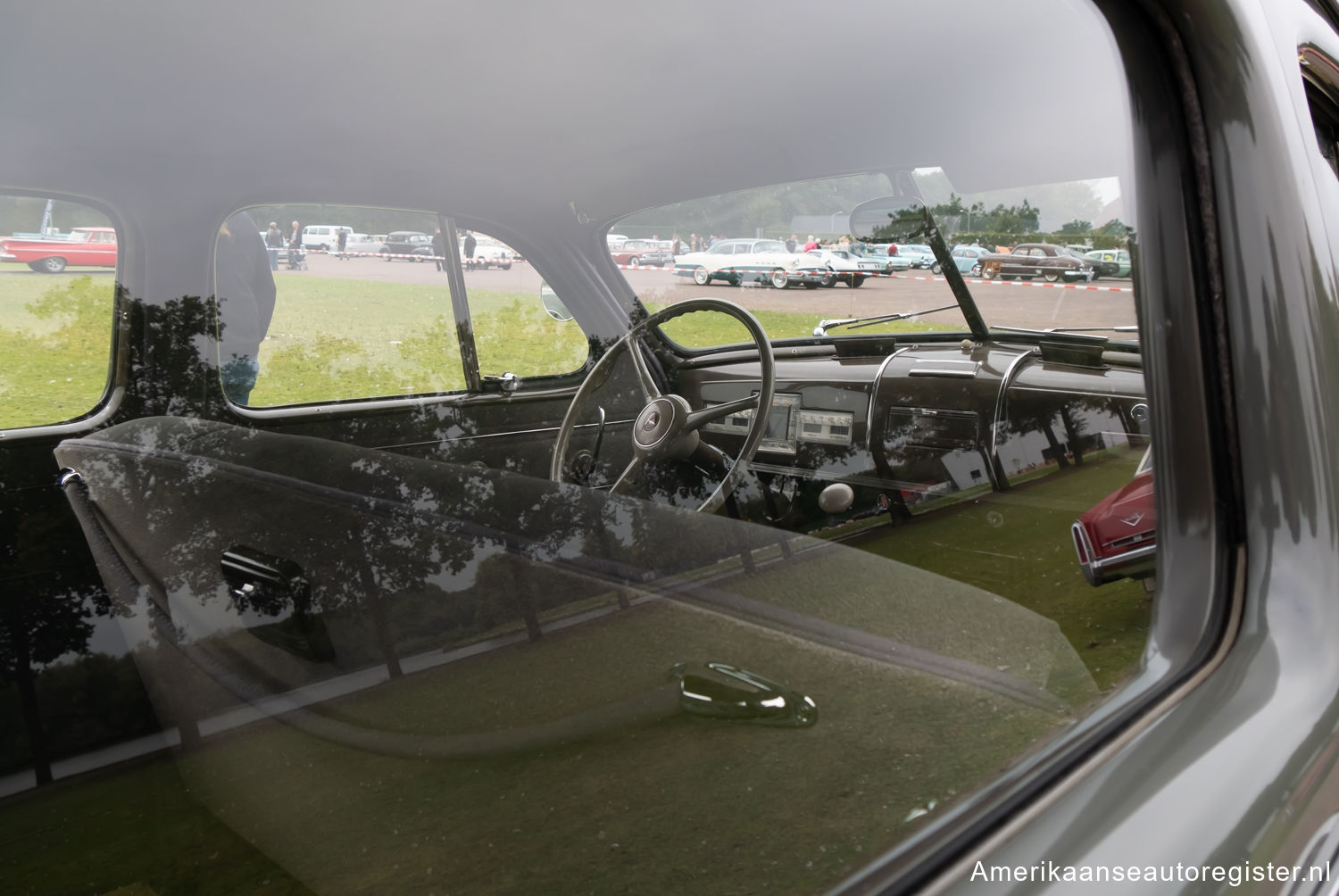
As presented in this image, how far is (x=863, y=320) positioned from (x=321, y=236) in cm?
64

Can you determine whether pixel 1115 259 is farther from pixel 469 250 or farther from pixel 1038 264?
pixel 469 250

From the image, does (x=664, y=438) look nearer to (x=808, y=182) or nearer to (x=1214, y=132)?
(x=808, y=182)

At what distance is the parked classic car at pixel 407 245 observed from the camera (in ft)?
3.05

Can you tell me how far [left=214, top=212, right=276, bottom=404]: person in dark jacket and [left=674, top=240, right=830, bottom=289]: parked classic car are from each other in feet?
1.45

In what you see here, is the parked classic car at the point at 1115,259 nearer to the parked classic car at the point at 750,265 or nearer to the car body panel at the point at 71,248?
the parked classic car at the point at 750,265

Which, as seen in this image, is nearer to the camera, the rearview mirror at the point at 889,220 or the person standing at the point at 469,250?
the person standing at the point at 469,250

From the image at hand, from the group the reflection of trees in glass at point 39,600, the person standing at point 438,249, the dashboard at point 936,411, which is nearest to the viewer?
the reflection of trees in glass at point 39,600

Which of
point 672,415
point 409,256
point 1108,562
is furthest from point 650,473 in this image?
point 1108,562

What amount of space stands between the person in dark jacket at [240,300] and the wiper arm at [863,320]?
0.63 m

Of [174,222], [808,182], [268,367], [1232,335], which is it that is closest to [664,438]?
[808,182]

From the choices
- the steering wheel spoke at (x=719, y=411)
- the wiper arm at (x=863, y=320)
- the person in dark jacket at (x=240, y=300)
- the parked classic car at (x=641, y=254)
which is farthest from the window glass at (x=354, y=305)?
the wiper arm at (x=863, y=320)

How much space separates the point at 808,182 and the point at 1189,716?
703mm

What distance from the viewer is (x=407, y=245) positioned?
36.7 inches

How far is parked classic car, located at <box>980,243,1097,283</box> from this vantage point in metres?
1.18
